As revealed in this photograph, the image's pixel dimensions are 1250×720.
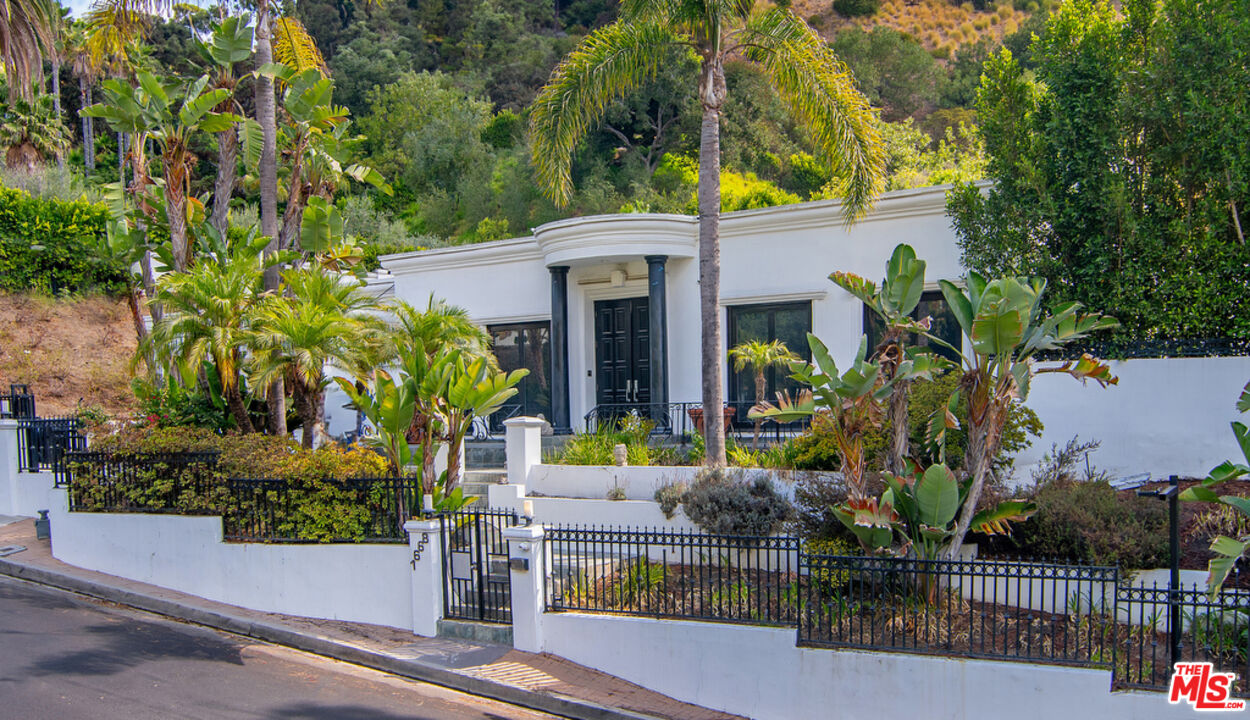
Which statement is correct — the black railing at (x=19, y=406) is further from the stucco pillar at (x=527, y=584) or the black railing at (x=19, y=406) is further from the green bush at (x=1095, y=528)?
the green bush at (x=1095, y=528)

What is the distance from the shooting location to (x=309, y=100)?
12773 millimetres

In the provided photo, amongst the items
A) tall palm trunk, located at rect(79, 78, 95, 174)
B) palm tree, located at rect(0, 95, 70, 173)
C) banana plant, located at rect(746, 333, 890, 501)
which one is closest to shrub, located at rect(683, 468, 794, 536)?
banana plant, located at rect(746, 333, 890, 501)

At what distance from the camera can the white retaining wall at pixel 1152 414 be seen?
10055mm

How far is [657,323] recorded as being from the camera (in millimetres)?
15195

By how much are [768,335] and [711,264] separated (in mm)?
4103

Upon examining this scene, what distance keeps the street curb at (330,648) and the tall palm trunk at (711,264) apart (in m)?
4.16

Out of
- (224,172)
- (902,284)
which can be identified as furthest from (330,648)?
(224,172)

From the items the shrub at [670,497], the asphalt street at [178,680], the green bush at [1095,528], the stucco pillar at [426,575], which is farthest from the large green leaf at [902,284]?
the stucco pillar at [426,575]

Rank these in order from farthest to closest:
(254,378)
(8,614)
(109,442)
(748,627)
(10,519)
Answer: (10,519) < (109,442) < (254,378) < (8,614) < (748,627)

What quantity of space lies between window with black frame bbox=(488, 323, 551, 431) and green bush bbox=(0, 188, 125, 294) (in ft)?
42.0

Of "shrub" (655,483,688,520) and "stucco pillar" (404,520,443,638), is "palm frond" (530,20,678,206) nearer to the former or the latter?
"shrub" (655,483,688,520)

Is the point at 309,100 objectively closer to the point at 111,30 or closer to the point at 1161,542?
the point at 111,30

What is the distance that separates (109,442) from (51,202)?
15.6m

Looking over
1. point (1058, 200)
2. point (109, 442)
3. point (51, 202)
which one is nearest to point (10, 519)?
point (109, 442)
